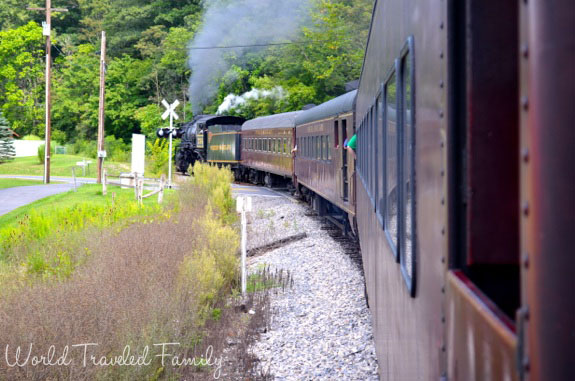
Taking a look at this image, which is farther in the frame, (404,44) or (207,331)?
(207,331)

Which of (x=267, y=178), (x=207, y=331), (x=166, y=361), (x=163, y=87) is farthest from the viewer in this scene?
(x=163, y=87)

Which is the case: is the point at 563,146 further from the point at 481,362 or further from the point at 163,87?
the point at 163,87

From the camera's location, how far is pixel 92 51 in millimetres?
65312

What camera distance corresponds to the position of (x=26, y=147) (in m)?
61.2

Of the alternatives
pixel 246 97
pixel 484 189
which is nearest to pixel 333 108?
pixel 484 189

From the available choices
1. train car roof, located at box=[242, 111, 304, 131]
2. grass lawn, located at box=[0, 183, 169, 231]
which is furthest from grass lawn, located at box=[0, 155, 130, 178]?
grass lawn, located at box=[0, 183, 169, 231]

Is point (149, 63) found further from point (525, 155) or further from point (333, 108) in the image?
point (525, 155)

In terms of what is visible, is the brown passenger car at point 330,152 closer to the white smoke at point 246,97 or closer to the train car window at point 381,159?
the train car window at point 381,159

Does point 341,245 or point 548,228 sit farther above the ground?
point 548,228

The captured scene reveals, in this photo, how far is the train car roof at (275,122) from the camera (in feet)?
78.8

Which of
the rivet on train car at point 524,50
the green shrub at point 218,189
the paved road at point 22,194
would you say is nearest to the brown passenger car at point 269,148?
the green shrub at point 218,189

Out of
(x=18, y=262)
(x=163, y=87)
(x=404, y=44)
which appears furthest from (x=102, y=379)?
(x=163, y=87)

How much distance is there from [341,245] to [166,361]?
8042 mm

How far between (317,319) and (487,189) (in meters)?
7.44
